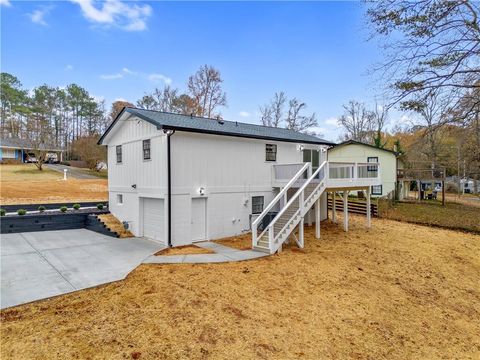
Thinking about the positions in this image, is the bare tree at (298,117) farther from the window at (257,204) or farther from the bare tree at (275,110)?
the window at (257,204)

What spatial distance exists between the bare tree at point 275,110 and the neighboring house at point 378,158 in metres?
12.6

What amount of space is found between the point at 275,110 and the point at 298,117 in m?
3.08

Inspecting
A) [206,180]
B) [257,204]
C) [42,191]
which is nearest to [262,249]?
[206,180]

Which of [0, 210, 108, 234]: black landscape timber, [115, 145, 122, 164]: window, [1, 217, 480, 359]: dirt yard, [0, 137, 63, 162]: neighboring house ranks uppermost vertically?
[0, 137, 63, 162]: neighboring house

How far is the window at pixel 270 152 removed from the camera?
1412 centimetres

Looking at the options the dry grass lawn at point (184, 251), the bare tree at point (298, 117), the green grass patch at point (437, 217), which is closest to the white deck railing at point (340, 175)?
the green grass patch at point (437, 217)

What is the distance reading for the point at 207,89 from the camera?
32.0m

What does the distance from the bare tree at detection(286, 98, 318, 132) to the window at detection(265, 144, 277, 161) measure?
76.8ft

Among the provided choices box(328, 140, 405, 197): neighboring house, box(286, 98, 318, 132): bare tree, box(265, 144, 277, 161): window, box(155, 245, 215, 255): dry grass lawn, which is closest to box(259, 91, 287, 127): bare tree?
box(286, 98, 318, 132): bare tree

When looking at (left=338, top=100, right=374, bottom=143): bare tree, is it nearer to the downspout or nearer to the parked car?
the downspout

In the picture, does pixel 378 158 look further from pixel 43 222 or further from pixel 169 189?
pixel 43 222

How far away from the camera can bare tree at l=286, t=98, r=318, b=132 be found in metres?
36.5

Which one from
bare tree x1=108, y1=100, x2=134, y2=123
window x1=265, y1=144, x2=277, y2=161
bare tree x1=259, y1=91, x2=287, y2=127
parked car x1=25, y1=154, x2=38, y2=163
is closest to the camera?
window x1=265, y1=144, x2=277, y2=161

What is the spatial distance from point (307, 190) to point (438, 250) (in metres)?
5.59
